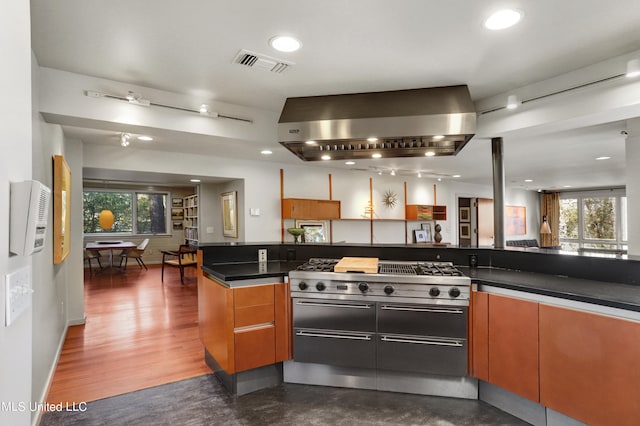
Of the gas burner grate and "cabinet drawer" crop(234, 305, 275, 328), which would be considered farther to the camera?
the gas burner grate

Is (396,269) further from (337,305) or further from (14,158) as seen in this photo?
(14,158)

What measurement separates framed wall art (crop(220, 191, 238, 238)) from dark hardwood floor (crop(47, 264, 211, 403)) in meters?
1.25

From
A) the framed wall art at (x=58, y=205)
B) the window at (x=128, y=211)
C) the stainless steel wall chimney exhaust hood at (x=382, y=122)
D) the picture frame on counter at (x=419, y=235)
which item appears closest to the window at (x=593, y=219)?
the picture frame on counter at (x=419, y=235)

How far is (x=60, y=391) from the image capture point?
259cm

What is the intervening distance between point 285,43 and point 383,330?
2096 mm

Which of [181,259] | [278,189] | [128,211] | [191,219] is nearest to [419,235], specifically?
[278,189]

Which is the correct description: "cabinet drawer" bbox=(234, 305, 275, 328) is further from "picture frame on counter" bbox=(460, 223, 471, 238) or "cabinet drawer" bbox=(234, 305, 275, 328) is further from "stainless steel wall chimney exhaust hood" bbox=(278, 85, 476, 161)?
"picture frame on counter" bbox=(460, 223, 471, 238)

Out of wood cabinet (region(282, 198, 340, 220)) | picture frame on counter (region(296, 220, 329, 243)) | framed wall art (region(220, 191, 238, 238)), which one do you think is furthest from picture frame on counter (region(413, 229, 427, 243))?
framed wall art (region(220, 191, 238, 238))

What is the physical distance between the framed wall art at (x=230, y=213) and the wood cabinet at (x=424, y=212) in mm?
3738

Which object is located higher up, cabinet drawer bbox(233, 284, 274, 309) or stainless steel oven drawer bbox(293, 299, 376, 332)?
cabinet drawer bbox(233, 284, 274, 309)

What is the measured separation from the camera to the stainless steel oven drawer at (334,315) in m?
2.56

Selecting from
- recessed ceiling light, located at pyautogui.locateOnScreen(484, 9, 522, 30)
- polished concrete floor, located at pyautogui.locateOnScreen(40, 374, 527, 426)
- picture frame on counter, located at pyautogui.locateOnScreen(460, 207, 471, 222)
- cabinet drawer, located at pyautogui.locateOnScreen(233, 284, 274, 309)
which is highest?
recessed ceiling light, located at pyautogui.locateOnScreen(484, 9, 522, 30)

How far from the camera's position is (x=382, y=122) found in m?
2.56

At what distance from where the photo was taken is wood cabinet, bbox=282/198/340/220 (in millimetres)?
5781
